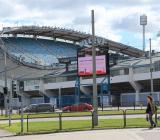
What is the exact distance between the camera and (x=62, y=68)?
484 feet

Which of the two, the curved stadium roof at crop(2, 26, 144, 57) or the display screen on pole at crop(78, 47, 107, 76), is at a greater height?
the curved stadium roof at crop(2, 26, 144, 57)

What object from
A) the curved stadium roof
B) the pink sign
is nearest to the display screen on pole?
the pink sign

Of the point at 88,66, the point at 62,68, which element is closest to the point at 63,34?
the point at 62,68

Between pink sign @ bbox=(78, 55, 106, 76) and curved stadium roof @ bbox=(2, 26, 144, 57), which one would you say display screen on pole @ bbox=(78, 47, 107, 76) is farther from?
curved stadium roof @ bbox=(2, 26, 144, 57)

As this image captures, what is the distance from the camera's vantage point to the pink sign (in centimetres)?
6488

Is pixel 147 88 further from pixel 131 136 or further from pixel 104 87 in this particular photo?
pixel 131 136

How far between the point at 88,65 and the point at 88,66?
Answer: 0.58 feet

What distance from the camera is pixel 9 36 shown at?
160 m

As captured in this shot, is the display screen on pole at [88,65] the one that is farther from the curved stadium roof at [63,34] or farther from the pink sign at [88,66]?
the curved stadium roof at [63,34]

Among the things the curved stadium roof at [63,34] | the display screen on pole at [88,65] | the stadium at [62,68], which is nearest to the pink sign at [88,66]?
the display screen on pole at [88,65]

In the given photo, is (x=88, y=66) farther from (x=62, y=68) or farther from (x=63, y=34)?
(x=63, y=34)

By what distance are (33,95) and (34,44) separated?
29.1 meters

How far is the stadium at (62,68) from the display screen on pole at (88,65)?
1029 inches

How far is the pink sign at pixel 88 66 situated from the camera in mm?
64875
